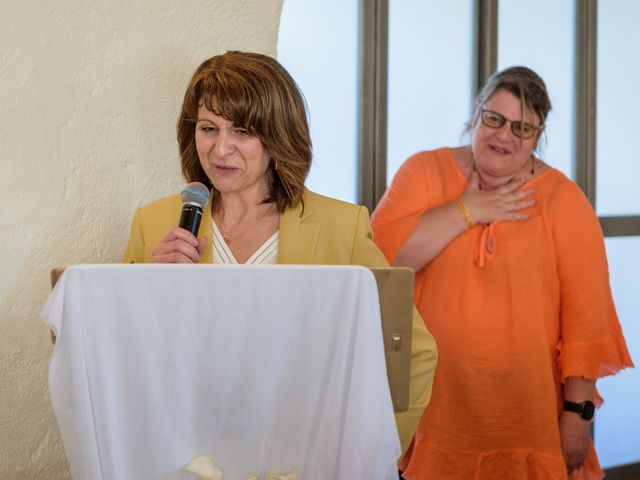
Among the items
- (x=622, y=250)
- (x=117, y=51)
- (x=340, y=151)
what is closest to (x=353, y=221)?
(x=117, y=51)

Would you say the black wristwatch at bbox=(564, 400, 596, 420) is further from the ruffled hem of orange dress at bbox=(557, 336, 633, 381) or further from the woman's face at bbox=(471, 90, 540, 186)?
the woman's face at bbox=(471, 90, 540, 186)

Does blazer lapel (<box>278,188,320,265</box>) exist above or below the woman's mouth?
below

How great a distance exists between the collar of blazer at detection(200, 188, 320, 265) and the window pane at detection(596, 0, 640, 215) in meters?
2.08

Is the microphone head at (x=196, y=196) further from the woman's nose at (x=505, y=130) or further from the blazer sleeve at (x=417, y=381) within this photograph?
the woman's nose at (x=505, y=130)

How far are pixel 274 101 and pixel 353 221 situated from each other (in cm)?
32

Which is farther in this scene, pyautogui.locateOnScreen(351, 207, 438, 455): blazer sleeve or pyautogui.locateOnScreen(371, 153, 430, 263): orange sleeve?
pyautogui.locateOnScreen(371, 153, 430, 263): orange sleeve

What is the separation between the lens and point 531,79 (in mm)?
2352

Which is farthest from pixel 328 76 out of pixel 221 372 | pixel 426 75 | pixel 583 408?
pixel 221 372

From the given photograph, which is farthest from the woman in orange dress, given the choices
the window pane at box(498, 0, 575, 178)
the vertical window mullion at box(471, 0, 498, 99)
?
the window pane at box(498, 0, 575, 178)

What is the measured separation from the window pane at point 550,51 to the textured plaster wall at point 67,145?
4.90ft

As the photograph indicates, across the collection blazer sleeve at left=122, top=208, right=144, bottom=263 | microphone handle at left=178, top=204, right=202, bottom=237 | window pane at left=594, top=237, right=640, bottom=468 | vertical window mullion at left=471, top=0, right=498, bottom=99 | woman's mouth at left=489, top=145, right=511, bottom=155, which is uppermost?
vertical window mullion at left=471, top=0, right=498, bottom=99

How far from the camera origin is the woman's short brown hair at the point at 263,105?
1.62m

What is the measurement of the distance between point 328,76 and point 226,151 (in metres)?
1.24

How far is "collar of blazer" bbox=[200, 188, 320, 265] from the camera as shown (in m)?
1.71
